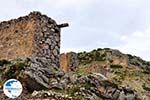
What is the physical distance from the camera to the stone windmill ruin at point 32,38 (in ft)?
75.7

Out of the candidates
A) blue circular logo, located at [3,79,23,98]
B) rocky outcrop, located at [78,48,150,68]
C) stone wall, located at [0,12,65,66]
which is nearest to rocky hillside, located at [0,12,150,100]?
stone wall, located at [0,12,65,66]

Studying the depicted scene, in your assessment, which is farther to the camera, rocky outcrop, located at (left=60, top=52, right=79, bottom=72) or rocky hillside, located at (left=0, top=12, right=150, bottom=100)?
rocky outcrop, located at (left=60, top=52, right=79, bottom=72)

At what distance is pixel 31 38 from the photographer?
2311cm

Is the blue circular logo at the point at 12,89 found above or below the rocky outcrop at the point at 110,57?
below

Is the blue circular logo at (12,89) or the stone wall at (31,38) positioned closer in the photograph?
the blue circular logo at (12,89)

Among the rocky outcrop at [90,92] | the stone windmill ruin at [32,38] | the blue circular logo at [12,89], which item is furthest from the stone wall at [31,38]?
the blue circular logo at [12,89]

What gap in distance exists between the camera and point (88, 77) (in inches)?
821

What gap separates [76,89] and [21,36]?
18.2 ft

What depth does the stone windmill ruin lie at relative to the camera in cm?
2308

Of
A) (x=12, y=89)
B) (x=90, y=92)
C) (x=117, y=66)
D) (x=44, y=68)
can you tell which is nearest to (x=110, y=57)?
(x=117, y=66)

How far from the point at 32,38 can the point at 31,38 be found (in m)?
0.06

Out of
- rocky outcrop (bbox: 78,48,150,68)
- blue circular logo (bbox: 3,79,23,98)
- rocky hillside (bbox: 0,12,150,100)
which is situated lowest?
blue circular logo (bbox: 3,79,23,98)

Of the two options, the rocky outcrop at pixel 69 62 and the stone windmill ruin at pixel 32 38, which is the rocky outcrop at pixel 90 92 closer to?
the stone windmill ruin at pixel 32 38

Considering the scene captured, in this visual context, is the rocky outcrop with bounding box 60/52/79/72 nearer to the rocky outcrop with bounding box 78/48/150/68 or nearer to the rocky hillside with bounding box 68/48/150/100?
the rocky hillside with bounding box 68/48/150/100
